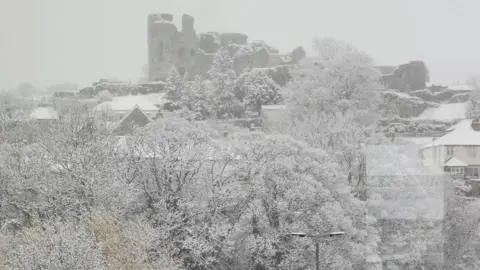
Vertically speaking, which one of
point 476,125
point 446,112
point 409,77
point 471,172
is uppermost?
point 409,77

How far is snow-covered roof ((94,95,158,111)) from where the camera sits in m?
38.3

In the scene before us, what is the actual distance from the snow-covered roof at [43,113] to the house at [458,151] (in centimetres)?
1512

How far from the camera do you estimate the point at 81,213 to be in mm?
18234

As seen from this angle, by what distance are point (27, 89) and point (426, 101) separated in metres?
22.5

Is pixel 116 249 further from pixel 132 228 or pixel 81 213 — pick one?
pixel 81 213

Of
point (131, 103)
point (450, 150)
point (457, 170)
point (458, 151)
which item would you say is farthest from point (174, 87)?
point (457, 170)

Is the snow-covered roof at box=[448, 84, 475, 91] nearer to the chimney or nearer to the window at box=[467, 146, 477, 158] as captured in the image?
the chimney

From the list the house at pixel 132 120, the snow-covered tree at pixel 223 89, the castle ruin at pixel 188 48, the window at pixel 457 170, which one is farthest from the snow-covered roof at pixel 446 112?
the house at pixel 132 120

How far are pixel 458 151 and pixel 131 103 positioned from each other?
1787cm

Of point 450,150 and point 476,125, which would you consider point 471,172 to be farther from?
point 476,125

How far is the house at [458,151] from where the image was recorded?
26.9 metres

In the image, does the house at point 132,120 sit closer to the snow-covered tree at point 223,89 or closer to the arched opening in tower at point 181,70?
the snow-covered tree at point 223,89

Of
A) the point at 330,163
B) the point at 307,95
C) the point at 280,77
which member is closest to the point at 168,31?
the point at 280,77

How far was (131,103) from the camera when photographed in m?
40.0
